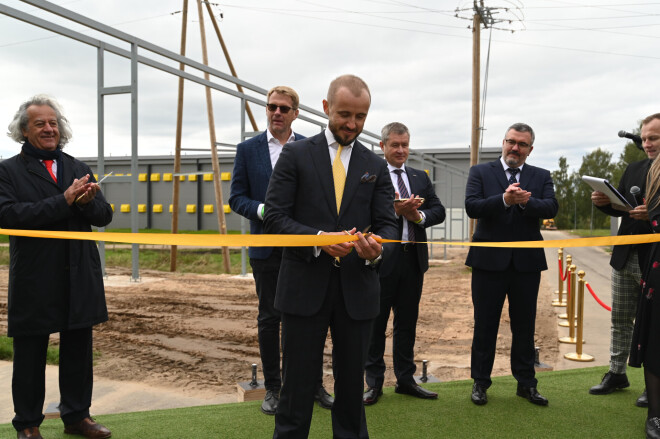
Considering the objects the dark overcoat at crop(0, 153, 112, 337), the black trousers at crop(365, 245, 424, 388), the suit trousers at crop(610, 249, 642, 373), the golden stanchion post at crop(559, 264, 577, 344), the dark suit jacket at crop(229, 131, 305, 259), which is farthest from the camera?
the golden stanchion post at crop(559, 264, 577, 344)

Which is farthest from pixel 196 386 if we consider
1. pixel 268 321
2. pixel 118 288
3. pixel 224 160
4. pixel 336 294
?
pixel 224 160

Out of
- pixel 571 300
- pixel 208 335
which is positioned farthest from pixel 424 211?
pixel 208 335

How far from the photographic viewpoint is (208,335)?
7.70 meters

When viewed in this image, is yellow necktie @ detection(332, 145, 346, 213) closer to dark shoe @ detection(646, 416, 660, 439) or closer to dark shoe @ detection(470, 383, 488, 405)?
dark shoe @ detection(470, 383, 488, 405)

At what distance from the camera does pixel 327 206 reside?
244 centimetres

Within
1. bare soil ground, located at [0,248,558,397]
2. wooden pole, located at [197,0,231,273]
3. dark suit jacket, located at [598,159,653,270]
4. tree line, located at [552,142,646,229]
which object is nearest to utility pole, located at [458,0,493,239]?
bare soil ground, located at [0,248,558,397]

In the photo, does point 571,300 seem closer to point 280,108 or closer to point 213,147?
point 280,108

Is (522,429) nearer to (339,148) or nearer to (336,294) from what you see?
(336,294)

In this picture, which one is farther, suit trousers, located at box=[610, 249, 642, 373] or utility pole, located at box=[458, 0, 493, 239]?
utility pole, located at box=[458, 0, 493, 239]

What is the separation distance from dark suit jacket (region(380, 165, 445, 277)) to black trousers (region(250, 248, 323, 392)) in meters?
0.79

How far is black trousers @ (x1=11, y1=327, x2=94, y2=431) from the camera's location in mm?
2955

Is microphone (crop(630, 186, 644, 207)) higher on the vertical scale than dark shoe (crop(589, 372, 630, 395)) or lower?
higher

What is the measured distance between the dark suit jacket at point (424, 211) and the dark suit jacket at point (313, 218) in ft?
4.74

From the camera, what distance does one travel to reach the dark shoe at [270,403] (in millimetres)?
3648
